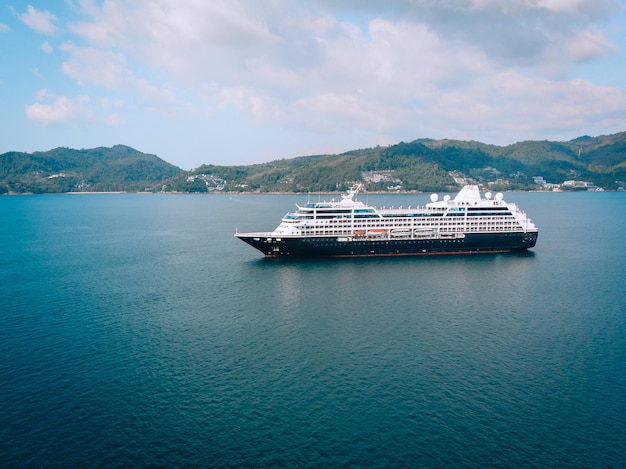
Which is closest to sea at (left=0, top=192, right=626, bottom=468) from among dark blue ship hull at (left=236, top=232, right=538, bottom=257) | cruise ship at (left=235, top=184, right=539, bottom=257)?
dark blue ship hull at (left=236, top=232, right=538, bottom=257)

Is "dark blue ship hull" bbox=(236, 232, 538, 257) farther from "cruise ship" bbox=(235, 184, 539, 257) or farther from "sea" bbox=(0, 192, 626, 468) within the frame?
"sea" bbox=(0, 192, 626, 468)

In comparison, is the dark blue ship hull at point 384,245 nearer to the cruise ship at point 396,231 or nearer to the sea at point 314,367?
the cruise ship at point 396,231

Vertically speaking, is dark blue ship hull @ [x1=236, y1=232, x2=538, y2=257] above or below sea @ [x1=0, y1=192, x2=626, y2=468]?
above

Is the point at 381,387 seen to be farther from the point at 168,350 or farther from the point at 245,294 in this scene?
the point at 245,294

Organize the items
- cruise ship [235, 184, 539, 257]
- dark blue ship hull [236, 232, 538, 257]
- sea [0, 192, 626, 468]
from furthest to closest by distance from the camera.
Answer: cruise ship [235, 184, 539, 257], dark blue ship hull [236, 232, 538, 257], sea [0, 192, 626, 468]

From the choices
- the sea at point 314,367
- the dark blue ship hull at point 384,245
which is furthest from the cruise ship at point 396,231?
the sea at point 314,367

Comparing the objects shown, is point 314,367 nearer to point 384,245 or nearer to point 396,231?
point 384,245
